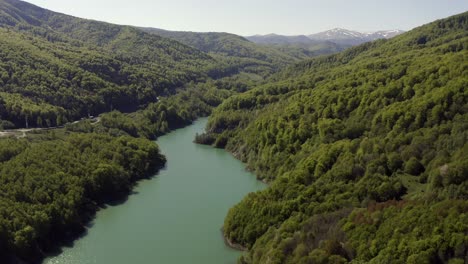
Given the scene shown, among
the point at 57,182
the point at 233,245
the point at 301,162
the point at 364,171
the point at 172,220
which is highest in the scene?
the point at 364,171

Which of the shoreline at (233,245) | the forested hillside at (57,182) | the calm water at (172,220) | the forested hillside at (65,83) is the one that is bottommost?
the calm water at (172,220)

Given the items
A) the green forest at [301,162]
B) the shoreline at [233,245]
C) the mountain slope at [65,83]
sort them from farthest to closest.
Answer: the mountain slope at [65,83]
the shoreline at [233,245]
the green forest at [301,162]

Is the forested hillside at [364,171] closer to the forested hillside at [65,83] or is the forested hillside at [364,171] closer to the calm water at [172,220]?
the calm water at [172,220]

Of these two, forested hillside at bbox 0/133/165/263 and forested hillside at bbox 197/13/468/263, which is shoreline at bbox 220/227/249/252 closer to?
forested hillside at bbox 197/13/468/263

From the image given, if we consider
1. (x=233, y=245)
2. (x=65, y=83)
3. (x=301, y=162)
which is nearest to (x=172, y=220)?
(x=233, y=245)

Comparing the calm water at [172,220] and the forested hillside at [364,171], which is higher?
the forested hillside at [364,171]

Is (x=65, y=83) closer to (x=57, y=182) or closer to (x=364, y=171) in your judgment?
(x=57, y=182)

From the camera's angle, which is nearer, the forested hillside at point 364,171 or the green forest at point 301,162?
the forested hillside at point 364,171

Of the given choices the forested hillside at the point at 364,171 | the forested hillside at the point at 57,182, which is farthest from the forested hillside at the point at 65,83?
the forested hillside at the point at 364,171
